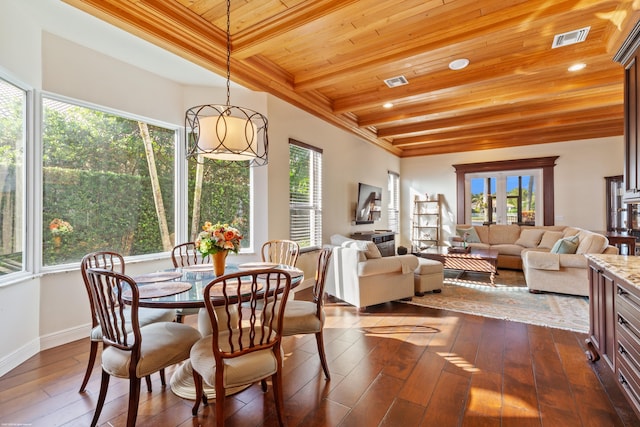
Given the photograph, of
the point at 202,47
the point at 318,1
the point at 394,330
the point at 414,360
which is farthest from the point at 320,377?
the point at 202,47

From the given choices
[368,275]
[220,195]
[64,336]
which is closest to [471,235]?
[368,275]

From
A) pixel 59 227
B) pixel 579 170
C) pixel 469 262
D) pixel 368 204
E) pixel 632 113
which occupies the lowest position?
pixel 469 262

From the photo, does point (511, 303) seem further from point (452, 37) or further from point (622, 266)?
point (452, 37)

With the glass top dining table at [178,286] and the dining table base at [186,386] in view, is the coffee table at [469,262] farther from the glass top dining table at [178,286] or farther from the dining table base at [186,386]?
the dining table base at [186,386]

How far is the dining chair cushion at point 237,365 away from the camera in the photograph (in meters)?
1.61

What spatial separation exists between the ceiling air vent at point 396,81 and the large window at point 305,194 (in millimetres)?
1499

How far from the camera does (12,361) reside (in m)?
2.44

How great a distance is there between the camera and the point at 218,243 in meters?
2.23

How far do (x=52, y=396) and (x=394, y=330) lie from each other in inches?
113

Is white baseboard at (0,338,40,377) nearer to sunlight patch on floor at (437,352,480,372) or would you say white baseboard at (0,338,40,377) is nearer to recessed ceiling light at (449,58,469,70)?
sunlight patch on floor at (437,352,480,372)

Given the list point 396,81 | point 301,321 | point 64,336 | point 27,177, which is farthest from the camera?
point 396,81

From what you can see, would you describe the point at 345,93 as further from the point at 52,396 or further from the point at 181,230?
the point at 52,396

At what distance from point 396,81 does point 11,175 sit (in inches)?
173

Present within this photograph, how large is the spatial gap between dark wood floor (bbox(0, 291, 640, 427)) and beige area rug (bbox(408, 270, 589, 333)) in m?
0.42
